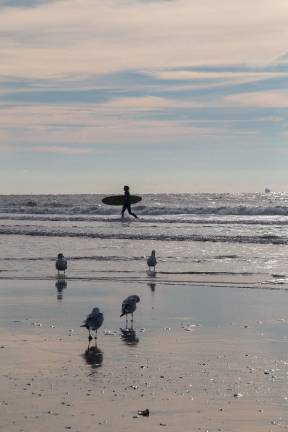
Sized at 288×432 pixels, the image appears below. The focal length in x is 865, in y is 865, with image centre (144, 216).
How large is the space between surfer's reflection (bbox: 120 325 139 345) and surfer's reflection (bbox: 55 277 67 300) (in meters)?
3.85

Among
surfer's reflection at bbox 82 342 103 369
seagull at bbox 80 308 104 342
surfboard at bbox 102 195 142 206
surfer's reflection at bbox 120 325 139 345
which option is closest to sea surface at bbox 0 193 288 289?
surfboard at bbox 102 195 142 206

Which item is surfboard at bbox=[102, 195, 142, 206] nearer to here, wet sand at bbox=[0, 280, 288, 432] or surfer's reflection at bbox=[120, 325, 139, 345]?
wet sand at bbox=[0, 280, 288, 432]

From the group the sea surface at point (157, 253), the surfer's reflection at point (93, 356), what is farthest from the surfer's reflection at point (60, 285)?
the surfer's reflection at point (93, 356)

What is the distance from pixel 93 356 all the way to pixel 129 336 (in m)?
1.67

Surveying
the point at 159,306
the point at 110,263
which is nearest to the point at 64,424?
the point at 159,306

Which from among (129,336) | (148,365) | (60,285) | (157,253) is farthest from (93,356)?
(157,253)

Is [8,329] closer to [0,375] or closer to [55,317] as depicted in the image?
[55,317]

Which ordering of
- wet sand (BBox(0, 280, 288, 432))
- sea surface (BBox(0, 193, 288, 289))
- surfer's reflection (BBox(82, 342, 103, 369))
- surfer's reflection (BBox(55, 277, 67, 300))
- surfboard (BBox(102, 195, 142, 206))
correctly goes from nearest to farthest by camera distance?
wet sand (BBox(0, 280, 288, 432)) → surfer's reflection (BBox(82, 342, 103, 369)) → surfer's reflection (BBox(55, 277, 67, 300)) → sea surface (BBox(0, 193, 288, 289)) → surfboard (BBox(102, 195, 142, 206))

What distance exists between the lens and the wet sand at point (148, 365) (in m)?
8.56

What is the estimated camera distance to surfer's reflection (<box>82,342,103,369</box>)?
10.9 metres

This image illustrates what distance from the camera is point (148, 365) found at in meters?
10.9

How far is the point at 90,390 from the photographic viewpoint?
31.3ft

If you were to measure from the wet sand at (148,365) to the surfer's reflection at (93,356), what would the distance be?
15 mm

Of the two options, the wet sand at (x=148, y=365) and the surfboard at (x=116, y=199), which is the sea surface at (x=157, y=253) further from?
the wet sand at (x=148, y=365)
